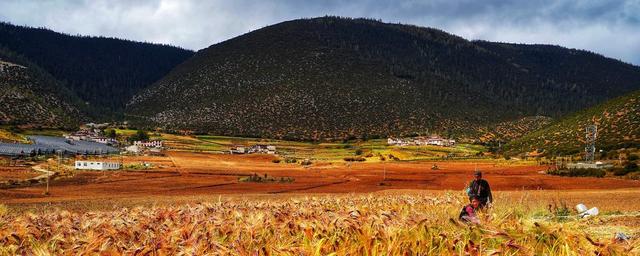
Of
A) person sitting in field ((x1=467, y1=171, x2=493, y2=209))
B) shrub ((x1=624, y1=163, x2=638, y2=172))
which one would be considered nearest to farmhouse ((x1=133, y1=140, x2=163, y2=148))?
shrub ((x1=624, y1=163, x2=638, y2=172))

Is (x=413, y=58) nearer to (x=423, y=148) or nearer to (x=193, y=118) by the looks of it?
(x=193, y=118)

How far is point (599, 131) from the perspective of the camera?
65375mm

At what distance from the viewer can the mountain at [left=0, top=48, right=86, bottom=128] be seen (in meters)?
114

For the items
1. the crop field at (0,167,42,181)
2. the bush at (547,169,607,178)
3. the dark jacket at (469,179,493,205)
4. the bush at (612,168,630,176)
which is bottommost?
the crop field at (0,167,42,181)

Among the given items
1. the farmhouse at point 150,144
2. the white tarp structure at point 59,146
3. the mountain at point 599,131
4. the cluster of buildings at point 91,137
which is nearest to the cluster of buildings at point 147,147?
the farmhouse at point 150,144

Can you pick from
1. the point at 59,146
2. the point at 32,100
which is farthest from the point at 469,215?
the point at 32,100

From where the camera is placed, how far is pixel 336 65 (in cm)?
15038

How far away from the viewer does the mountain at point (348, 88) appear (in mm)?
119188

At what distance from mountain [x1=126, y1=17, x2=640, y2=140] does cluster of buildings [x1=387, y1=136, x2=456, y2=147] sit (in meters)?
8.84

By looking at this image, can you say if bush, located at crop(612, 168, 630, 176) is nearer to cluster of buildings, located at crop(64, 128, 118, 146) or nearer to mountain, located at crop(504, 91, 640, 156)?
mountain, located at crop(504, 91, 640, 156)

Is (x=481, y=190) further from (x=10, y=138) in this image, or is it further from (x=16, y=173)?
(x=10, y=138)

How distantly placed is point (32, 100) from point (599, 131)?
107 m

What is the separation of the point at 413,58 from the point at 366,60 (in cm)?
2594

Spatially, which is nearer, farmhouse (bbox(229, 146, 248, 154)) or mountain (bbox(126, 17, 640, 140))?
farmhouse (bbox(229, 146, 248, 154))
